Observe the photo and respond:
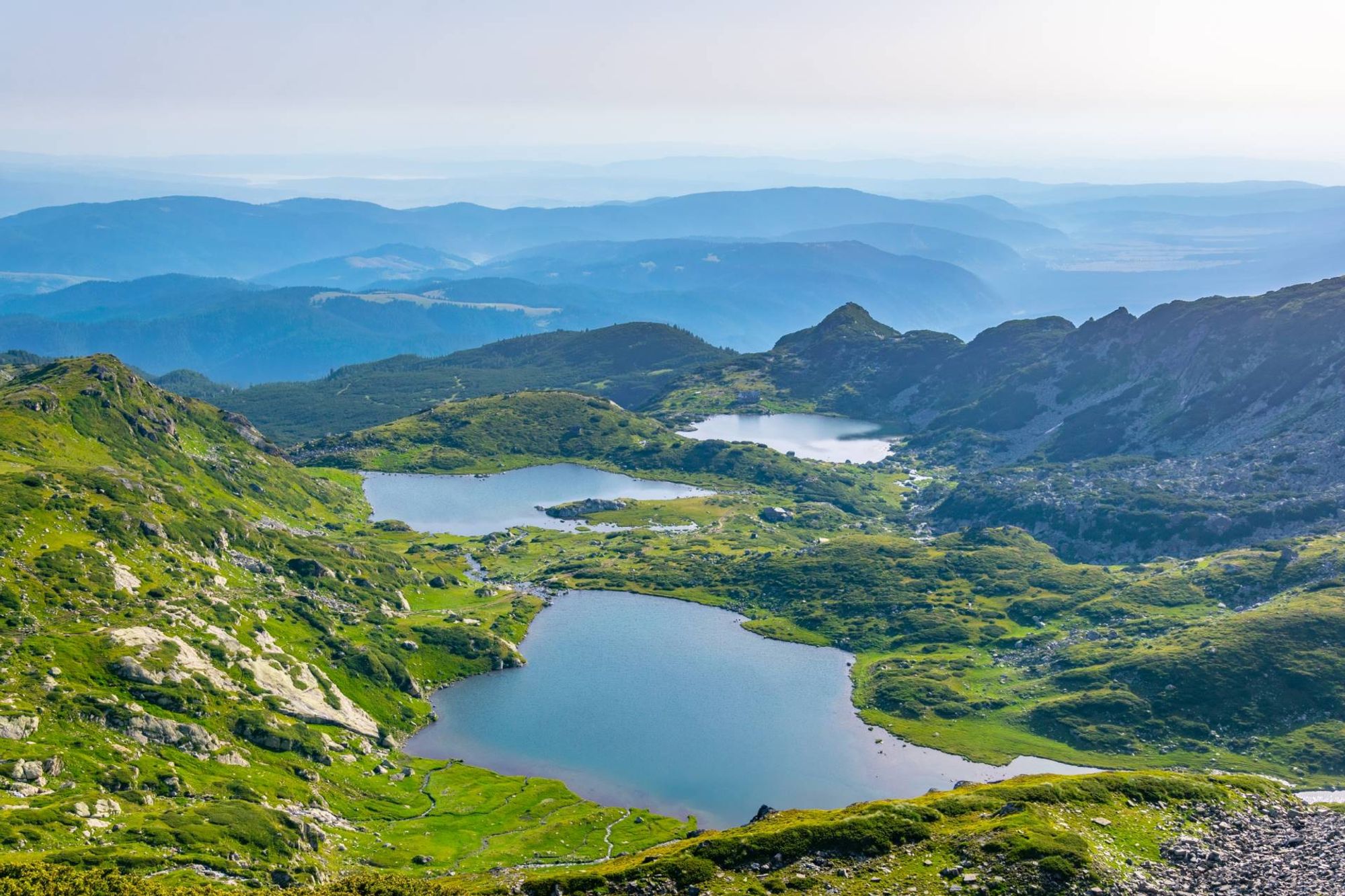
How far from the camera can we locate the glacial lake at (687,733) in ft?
436

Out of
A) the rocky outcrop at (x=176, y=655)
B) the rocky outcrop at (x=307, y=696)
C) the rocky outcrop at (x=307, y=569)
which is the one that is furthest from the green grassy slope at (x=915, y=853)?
the rocky outcrop at (x=307, y=569)

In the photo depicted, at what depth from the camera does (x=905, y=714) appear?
160125 millimetres

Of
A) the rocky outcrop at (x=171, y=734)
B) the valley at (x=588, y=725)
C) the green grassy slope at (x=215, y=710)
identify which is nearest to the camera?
the valley at (x=588, y=725)

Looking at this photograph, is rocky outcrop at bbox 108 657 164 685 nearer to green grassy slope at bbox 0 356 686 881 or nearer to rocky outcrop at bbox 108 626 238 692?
green grassy slope at bbox 0 356 686 881

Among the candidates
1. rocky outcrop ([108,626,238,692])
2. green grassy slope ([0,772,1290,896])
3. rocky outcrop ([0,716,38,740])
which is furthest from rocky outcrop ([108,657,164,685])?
green grassy slope ([0,772,1290,896])

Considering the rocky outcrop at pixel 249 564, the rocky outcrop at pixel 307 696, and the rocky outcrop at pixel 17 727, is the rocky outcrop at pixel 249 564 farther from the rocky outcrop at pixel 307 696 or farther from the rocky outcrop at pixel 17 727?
the rocky outcrop at pixel 17 727

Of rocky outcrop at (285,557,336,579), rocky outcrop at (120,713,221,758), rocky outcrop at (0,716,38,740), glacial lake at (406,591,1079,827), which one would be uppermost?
rocky outcrop at (0,716,38,740)

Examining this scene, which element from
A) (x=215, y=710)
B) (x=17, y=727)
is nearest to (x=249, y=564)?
(x=215, y=710)

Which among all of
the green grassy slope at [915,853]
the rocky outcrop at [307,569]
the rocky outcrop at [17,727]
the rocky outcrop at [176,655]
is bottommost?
the rocky outcrop at [307,569]

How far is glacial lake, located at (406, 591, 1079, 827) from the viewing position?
133 meters

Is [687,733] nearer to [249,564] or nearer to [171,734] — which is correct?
[171,734]

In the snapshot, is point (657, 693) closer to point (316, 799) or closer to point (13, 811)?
point (316, 799)

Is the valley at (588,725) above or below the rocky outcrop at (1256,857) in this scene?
below

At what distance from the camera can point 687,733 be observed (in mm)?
148625
